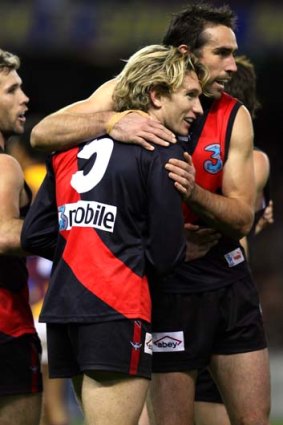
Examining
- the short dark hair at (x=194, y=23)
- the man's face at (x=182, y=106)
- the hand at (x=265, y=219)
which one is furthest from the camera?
the hand at (x=265, y=219)

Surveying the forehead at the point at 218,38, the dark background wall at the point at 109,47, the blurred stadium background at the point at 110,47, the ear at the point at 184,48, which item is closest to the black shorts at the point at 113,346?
the ear at the point at 184,48

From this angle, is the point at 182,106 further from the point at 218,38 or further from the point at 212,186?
the point at 218,38

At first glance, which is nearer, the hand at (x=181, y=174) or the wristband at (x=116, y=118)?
the hand at (x=181, y=174)

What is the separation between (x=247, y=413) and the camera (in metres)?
5.80

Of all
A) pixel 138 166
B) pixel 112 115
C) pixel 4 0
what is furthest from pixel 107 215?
pixel 4 0

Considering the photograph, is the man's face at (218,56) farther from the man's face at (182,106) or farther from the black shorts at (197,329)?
the black shorts at (197,329)

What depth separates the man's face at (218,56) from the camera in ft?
19.2

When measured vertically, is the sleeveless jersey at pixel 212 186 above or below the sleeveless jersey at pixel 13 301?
above

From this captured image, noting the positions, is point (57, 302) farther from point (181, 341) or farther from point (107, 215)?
point (181, 341)

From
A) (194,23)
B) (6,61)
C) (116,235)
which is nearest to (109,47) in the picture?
(6,61)

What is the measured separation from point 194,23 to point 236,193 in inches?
37.2

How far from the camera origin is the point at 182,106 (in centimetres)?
520

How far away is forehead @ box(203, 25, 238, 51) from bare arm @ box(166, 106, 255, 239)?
1.13 feet

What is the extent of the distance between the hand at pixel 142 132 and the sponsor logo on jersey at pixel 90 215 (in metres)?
0.31
